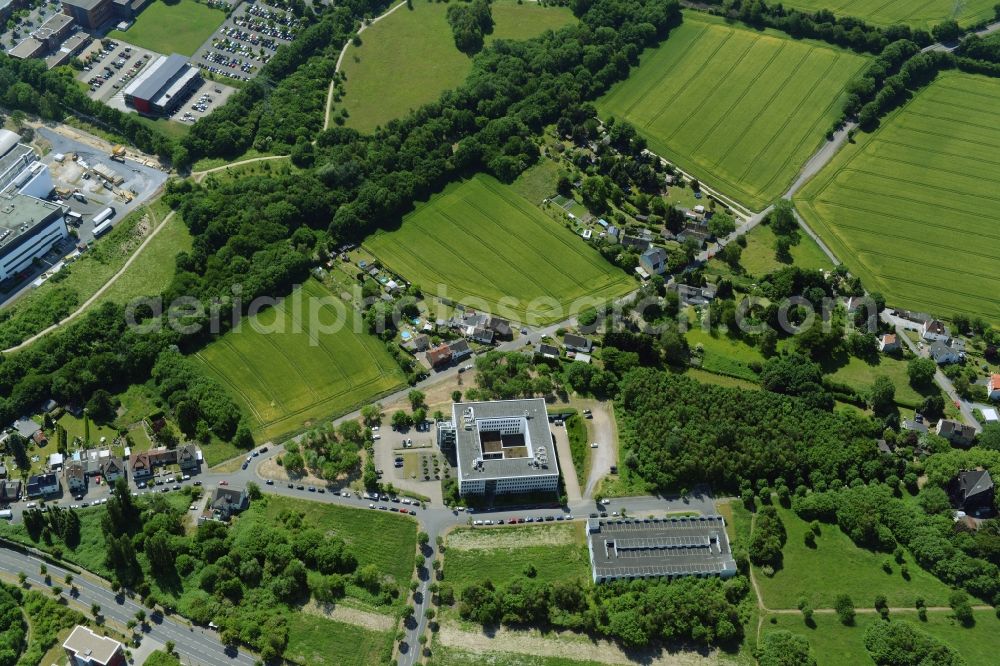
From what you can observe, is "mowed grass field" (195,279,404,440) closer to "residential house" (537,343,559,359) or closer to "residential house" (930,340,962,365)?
"residential house" (537,343,559,359)

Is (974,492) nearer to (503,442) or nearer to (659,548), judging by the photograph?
(659,548)

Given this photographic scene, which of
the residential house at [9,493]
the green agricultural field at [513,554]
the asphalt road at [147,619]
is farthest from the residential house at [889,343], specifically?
the residential house at [9,493]

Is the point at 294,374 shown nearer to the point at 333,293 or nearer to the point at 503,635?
the point at 333,293

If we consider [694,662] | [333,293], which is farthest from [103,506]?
[694,662]

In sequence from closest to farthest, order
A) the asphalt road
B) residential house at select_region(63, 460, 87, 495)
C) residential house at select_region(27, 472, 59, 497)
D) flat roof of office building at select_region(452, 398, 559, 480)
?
the asphalt road → residential house at select_region(27, 472, 59, 497) → residential house at select_region(63, 460, 87, 495) → flat roof of office building at select_region(452, 398, 559, 480)

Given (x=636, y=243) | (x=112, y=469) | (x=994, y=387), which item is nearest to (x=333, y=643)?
(x=112, y=469)

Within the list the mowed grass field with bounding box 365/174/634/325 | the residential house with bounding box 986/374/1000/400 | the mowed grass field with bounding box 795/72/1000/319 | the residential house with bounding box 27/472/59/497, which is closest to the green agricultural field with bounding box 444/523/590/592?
the mowed grass field with bounding box 365/174/634/325
